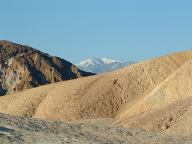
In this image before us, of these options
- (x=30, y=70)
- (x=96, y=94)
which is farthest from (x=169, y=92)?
(x=30, y=70)

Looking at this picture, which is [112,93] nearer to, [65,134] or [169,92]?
[169,92]

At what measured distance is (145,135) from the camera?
2938 centimetres

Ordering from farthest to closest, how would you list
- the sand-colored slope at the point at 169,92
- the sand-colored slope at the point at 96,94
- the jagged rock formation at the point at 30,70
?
the jagged rock formation at the point at 30,70
the sand-colored slope at the point at 96,94
the sand-colored slope at the point at 169,92

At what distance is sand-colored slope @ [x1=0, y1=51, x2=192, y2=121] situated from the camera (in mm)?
71750

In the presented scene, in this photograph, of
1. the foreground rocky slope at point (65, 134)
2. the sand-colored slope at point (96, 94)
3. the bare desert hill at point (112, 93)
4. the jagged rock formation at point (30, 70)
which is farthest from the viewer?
the jagged rock formation at point (30, 70)

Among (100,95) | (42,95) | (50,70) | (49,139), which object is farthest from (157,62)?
(50,70)

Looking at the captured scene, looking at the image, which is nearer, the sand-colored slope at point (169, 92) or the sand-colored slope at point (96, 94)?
the sand-colored slope at point (169, 92)

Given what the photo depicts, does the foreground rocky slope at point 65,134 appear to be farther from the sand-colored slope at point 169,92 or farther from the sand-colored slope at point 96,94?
the sand-colored slope at point 96,94

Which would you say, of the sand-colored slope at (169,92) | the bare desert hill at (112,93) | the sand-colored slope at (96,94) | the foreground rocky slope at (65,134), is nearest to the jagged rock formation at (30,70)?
the sand-colored slope at (96,94)

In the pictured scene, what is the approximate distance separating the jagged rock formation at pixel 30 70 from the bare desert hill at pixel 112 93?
65359 millimetres

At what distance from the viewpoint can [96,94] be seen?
73.5m

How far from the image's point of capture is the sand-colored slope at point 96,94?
7175cm

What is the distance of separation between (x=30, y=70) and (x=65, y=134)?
12689 centimetres

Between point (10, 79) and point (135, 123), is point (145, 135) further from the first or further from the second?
point (10, 79)
